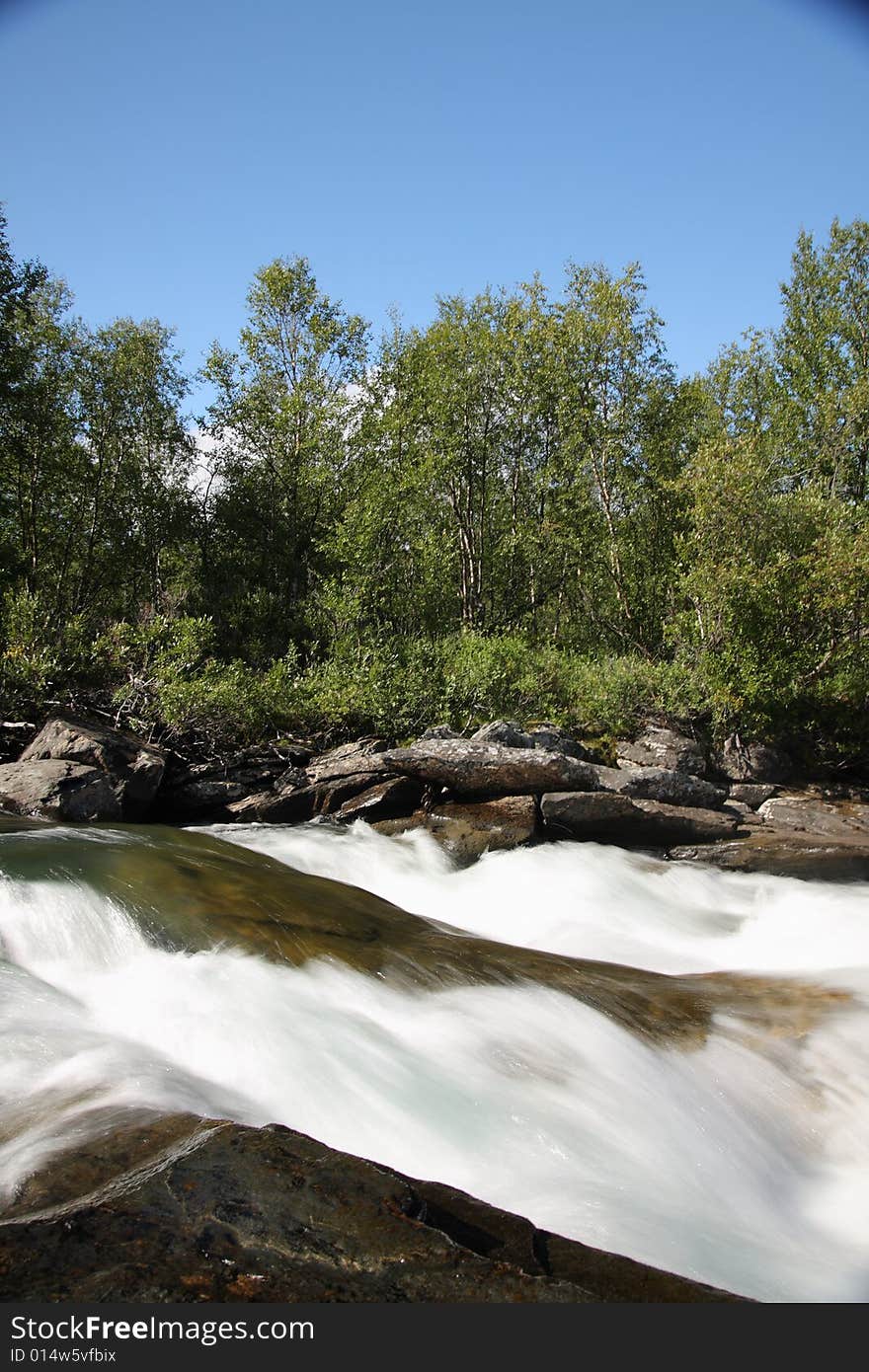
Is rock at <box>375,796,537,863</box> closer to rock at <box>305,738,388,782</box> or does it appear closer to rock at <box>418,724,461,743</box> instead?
rock at <box>305,738,388,782</box>

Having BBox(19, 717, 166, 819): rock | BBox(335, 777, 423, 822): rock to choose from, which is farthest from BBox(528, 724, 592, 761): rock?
BBox(19, 717, 166, 819): rock

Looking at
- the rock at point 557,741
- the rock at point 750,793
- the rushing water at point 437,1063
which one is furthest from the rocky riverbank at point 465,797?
the rushing water at point 437,1063

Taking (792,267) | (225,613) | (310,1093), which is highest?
(792,267)

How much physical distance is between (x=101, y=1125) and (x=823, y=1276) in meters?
4.09

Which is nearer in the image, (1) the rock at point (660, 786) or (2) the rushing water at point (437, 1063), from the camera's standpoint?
(2) the rushing water at point (437, 1063)

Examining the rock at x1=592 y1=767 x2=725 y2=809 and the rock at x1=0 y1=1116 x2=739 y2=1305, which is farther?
the rock at x1=592 y1=767 x2=725 y2=809

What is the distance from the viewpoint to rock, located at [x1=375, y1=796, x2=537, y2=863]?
1423 cm

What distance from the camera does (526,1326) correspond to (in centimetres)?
273

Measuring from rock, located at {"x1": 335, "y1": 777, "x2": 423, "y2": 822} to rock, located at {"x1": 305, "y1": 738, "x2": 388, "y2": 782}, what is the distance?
375 millimetres

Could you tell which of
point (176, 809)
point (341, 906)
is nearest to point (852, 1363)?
point (341, 906)

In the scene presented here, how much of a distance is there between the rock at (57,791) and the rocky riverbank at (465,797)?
0.11 ft

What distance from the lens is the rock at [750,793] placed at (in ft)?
57.2

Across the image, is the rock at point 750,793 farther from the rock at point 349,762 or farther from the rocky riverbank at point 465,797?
the rock at point 349,762

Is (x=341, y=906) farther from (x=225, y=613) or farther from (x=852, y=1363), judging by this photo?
(x=225, y=613)
